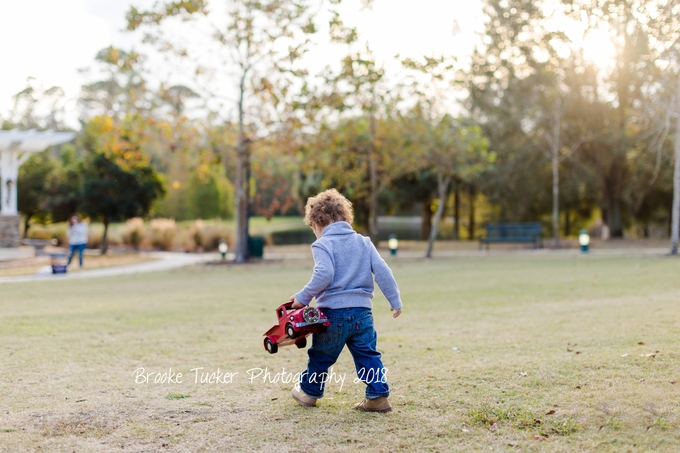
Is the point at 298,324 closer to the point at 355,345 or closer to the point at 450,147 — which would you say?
the point at 355,345

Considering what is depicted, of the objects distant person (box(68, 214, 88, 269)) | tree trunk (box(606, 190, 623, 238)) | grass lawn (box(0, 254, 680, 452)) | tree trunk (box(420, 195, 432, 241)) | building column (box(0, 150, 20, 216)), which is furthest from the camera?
tree trunk (box(420, 195, 432, 241))

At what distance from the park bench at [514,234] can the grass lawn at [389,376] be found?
12501mm

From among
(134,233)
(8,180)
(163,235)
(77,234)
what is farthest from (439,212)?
(8,180)

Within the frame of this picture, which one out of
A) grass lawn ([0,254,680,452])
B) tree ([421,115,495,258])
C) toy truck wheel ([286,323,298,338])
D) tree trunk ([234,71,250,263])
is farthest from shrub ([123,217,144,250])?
toy truck wheel ([286,323,298,338])

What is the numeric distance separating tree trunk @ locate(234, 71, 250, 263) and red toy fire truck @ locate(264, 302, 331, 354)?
14962 mm

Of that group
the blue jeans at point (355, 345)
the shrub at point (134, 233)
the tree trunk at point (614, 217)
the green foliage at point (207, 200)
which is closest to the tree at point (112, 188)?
the shrub at point (134, 233)

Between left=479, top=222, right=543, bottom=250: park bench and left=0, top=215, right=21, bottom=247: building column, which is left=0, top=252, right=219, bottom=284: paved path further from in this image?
left=479, top=222, right=543, bottom=250: park bench

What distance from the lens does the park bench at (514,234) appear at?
23.4m

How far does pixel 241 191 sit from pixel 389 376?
1526 centimetres

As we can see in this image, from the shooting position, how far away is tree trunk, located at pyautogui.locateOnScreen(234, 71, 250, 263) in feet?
62.1

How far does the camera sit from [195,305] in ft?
34.6

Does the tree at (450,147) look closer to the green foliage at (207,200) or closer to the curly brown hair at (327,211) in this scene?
the curly brown hair at (327,211)

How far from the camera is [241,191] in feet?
66.1

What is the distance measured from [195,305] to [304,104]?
8580 mm
